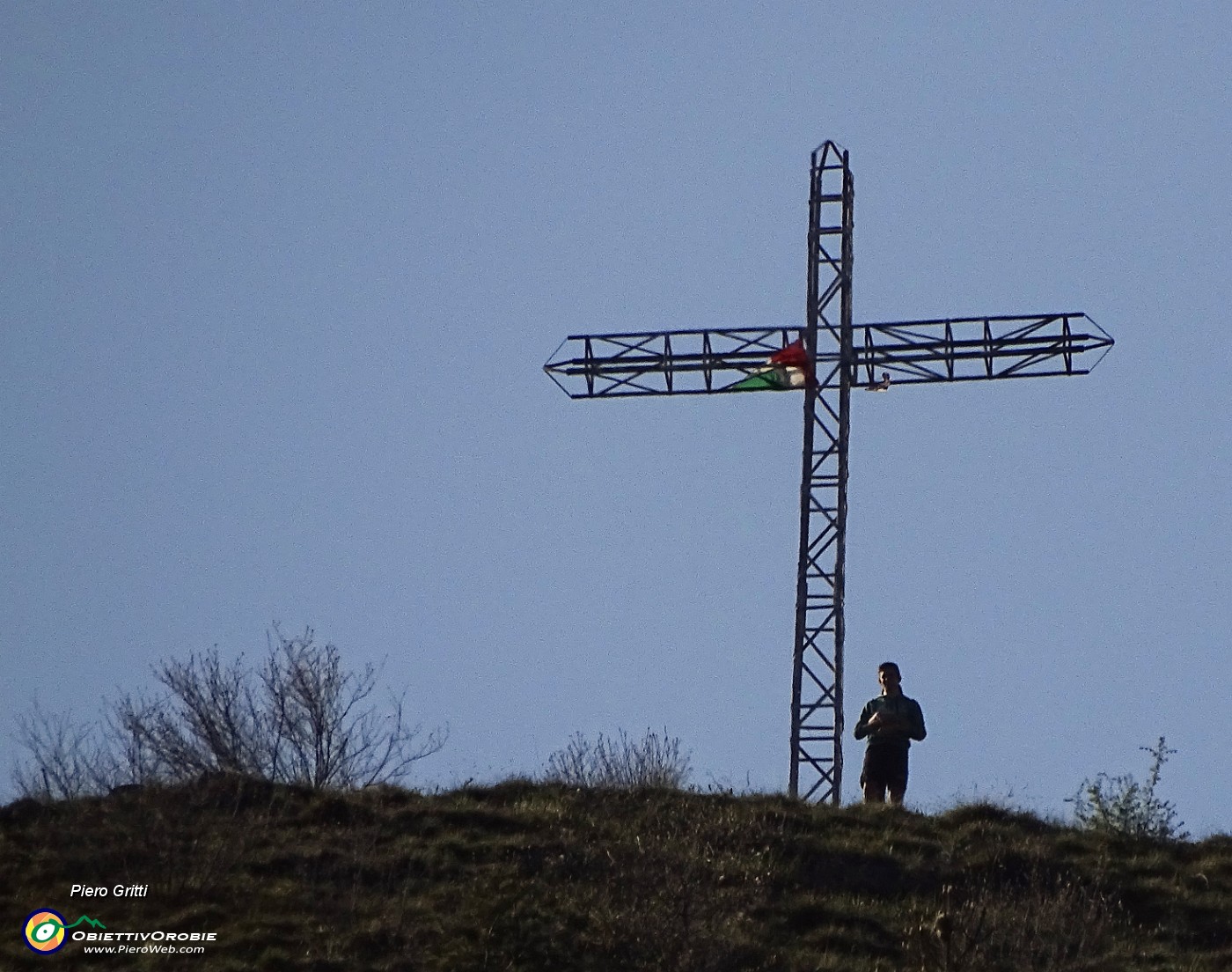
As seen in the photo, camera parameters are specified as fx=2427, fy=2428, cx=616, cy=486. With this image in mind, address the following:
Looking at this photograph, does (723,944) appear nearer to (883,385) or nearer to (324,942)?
(324,942)

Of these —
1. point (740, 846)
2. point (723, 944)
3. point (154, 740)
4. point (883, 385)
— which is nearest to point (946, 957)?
point (723, 944)

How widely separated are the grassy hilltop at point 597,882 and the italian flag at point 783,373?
230 inches

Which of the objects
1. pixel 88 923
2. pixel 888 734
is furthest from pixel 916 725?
pixel 88 923

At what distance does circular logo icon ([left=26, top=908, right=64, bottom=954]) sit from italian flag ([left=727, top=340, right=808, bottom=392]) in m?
10.7

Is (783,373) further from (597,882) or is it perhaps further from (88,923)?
(88,923)

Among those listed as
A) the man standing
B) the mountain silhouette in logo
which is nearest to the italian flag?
the man standing

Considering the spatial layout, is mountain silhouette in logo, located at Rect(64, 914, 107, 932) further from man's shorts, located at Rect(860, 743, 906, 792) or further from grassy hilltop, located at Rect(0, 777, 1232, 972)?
man's shorts, located at Rect(860, 743, 906, 792)

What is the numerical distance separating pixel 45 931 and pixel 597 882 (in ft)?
15.6

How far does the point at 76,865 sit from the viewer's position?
21.8 m

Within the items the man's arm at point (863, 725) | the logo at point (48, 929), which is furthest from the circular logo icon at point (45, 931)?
the man's arm at point (863, 725)

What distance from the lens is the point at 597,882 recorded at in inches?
842

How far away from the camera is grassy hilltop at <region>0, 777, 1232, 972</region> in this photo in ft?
65.6

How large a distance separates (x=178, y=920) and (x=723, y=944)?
468cm

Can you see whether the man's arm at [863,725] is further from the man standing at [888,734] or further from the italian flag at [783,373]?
the italian flag at [783,373]
